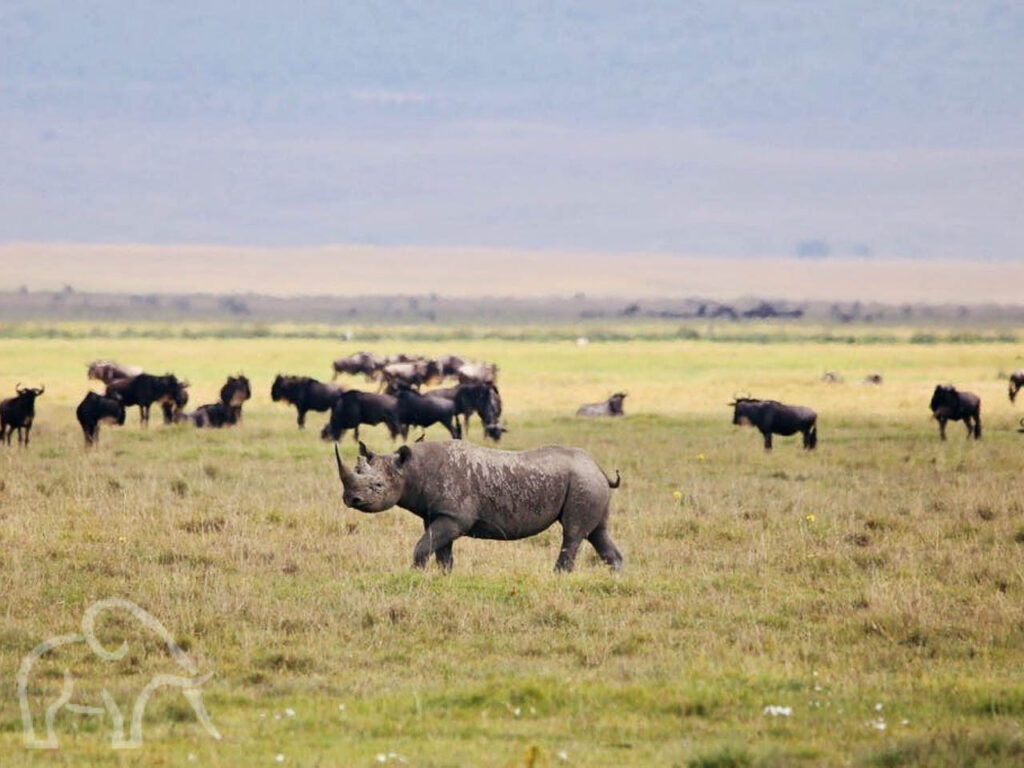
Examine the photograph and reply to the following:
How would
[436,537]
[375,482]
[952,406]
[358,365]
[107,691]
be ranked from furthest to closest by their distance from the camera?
1. [358,365]
2. [952,406]
3. [436,537]
4. [375,482]
5. [107,691]

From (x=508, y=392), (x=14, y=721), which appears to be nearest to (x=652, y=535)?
(x=14, y=721)

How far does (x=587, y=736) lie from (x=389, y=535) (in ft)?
28.0

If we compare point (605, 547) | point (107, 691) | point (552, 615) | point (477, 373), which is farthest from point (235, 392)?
point (107, 691)

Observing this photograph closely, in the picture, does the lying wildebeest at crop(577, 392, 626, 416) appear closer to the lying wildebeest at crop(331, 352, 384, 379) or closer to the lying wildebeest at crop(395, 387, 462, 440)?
the lying wildebeest at crop(395, 387, 462, 440)

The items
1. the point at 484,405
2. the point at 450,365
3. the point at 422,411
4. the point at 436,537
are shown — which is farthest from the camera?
the point at 450,365

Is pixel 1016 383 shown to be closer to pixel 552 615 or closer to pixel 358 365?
pixel 358 365

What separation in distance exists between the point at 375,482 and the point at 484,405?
20.2 m

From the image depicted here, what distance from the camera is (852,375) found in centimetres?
6234

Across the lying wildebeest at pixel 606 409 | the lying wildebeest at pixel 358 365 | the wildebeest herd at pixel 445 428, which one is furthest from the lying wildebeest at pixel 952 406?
the lying wildebeest at pixel 358 365

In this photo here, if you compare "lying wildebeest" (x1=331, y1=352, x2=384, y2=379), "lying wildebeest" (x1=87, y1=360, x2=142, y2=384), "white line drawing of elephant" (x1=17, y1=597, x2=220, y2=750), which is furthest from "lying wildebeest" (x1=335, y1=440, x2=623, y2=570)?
"lying wildebeest" (x1=331, y1=352, x2=384, y2=379)

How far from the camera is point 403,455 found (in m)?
15.1

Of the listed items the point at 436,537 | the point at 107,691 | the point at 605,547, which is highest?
the point at 436,537

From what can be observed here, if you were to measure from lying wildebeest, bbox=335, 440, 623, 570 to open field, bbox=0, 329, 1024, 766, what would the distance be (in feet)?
1.38

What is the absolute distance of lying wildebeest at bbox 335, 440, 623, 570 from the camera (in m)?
15.0
